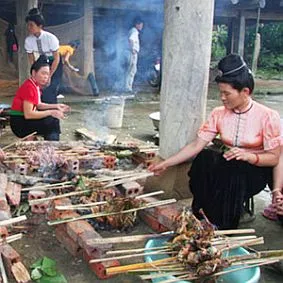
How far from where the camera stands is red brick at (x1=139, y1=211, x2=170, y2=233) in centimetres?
346

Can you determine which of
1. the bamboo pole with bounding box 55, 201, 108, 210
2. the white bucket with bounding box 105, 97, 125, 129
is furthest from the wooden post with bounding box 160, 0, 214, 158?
the white bucket with bounding box 105, 97, 125, 129

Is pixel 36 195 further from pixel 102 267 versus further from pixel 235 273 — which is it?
pixel 235 273

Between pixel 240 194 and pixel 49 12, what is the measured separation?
11.0 meters

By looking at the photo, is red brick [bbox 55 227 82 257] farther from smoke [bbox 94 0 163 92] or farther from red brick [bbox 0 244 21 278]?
smoke [bbox 94 0 163 92]

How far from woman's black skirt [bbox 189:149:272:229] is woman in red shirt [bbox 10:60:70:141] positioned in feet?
7.18

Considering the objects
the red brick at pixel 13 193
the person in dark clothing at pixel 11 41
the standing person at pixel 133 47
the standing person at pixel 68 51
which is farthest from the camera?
the standing person at pixel 133 47

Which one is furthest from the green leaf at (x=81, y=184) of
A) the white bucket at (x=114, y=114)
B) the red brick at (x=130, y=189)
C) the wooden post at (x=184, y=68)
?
the white bucket at (x=114, y=114)

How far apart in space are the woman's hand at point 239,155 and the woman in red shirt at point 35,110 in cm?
242

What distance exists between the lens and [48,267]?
285cm

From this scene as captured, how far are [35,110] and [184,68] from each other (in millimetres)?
2157

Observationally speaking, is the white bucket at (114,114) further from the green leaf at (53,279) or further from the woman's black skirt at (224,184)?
the green leaf at (53,279)

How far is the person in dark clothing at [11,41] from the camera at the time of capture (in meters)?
11.5

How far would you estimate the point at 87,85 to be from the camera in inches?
445

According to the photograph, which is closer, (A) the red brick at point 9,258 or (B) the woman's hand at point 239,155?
(A) the red brick at point 9,258
